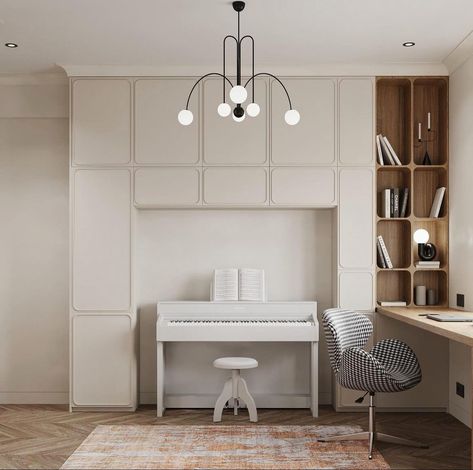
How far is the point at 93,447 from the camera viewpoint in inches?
168

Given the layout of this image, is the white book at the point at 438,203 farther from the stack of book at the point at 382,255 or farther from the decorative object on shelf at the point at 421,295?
the decorative object on shelf at the point at 421,295

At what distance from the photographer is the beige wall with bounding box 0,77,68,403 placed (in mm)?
5672

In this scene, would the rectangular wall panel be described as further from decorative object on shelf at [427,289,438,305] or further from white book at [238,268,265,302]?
white book at [238,268,265,302]

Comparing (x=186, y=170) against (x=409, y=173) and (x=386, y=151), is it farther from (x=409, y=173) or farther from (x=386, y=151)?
(x=409, y=173)

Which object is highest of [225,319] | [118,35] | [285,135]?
[118,35]

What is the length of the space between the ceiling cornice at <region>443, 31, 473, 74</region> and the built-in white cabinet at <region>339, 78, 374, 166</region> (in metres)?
0.62

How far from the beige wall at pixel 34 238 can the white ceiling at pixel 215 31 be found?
1.23ft

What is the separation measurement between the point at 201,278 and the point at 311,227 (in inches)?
41.1

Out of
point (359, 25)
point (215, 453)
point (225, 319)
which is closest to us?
point (215, 453)

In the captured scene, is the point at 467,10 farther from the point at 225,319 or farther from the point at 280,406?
the point at 280,406

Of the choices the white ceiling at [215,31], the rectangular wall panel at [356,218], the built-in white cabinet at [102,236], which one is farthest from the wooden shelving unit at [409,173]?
the built-in white cabinet at [102,236]

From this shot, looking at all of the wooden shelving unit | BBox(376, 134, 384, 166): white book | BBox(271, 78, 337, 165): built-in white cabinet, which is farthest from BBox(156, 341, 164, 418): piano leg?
BBox(376, 134, 384, 166): white book

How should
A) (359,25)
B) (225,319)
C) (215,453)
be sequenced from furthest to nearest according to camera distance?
→ (225,319) < (359,25) < (215,453)

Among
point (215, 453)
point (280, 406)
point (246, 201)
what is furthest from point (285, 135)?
point (215, 453)
